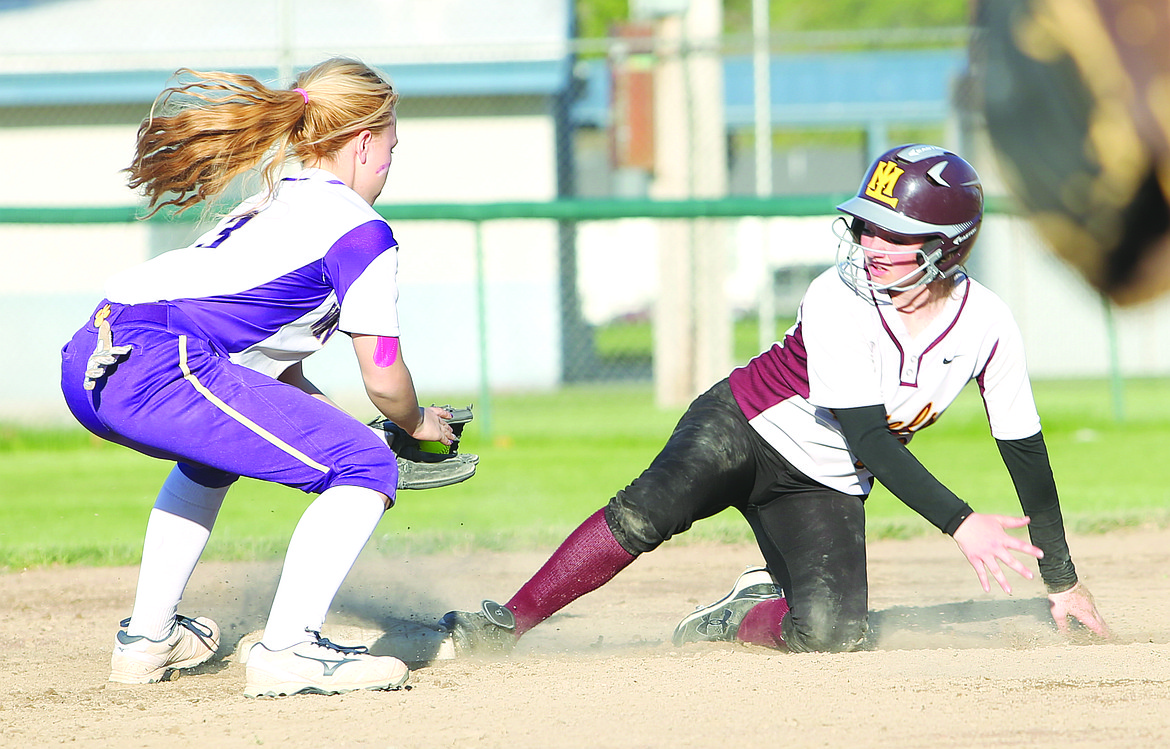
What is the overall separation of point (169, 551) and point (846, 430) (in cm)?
191

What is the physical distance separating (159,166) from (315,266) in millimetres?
575

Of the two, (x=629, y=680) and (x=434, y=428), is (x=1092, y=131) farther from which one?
(x=434, y=428)

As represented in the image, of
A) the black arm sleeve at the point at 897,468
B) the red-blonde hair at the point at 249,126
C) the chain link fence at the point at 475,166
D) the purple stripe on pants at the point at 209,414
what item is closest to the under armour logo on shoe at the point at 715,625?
the black arm sleeve at the point at 897,468

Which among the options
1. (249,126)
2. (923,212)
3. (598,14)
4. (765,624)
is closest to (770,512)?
(765,624)

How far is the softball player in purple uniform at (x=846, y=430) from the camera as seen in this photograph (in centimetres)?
328

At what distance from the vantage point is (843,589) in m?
3.40

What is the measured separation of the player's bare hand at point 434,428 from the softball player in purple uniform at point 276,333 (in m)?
0.02

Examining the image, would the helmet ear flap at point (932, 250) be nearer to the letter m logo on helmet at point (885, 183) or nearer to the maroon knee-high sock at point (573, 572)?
the letter m logo on helmet at point (885, 183)

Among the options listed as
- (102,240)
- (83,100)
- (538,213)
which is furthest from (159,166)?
(83,100)

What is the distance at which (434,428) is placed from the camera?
3.26 metres

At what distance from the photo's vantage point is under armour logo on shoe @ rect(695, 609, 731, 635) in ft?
12.1

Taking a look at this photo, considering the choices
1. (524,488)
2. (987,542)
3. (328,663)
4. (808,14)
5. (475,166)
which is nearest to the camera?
(987,542)

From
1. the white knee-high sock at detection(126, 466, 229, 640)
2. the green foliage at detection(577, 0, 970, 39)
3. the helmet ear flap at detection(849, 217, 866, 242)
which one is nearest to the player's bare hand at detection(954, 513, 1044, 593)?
the helmet ear flap at detection(849, 217, 866, 242)

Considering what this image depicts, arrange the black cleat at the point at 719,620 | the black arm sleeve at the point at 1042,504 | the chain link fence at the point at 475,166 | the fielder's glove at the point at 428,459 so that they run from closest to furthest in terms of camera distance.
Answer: the fielder's glove at the point at 428,459 → the black arm sleeve at the point at 1042,504 → the black cleat at the point at 719,620 → the chain link fence at the point at 475,166
